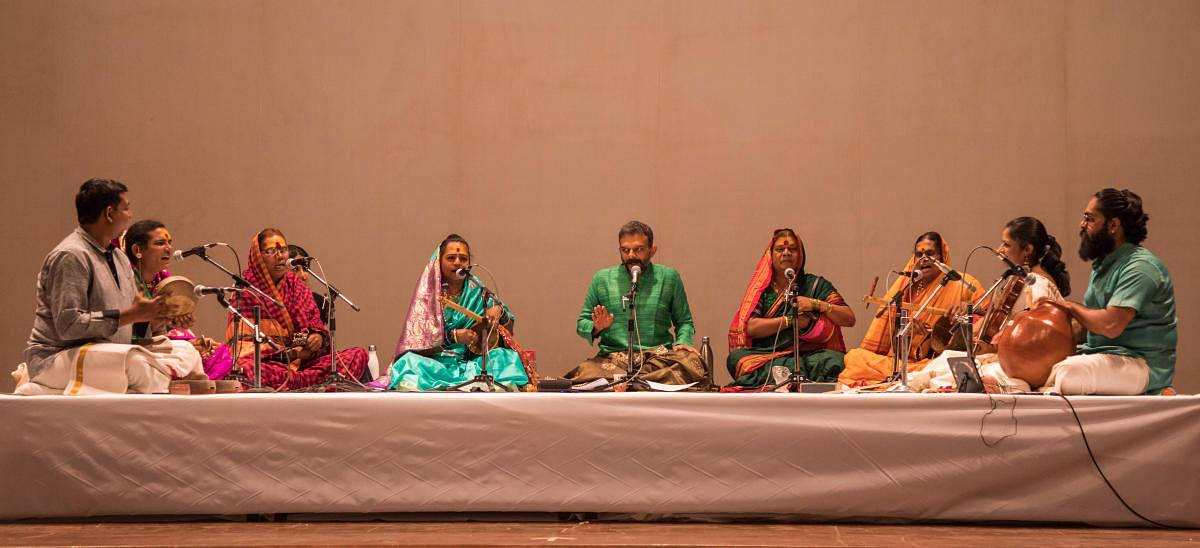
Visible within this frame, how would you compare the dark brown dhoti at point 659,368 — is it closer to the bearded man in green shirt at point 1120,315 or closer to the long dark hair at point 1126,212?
the bearded man in green shirt at point 1120,315

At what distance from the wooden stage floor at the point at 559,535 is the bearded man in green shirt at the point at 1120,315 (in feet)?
1.79

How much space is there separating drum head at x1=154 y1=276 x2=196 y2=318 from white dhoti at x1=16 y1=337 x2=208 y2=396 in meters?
0.19

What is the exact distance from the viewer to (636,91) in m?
6.73

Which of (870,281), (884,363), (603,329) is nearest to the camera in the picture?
(884,363)

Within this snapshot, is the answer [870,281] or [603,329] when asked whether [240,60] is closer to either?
[603,329]

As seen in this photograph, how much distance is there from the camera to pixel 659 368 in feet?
16.8

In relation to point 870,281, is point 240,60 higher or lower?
higher

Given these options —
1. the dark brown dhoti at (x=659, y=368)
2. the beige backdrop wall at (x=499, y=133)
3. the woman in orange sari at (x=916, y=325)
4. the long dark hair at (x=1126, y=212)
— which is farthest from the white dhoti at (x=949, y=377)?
the beige backdrop wall at (x=499, y=133)

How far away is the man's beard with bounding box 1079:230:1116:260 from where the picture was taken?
3.77 m

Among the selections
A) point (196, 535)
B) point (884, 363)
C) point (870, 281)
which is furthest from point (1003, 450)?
point (870, 281)

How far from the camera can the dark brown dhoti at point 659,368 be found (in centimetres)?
506

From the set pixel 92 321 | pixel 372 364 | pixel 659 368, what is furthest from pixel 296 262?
pixel 659 368

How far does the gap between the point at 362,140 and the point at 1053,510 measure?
497 cm

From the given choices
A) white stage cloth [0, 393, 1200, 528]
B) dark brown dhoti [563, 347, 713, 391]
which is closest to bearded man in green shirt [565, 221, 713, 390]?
dark brown dhoti [563, 347, 713, 391]
